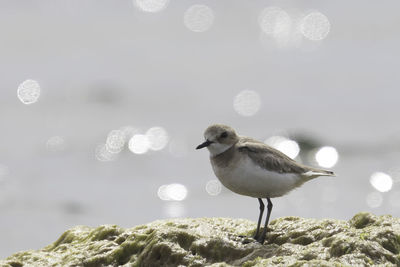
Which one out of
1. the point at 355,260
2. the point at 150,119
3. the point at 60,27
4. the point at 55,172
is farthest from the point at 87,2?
the point at 355,260

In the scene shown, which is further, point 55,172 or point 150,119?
point 150,119

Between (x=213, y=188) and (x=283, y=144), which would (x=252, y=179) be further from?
(x=283, y=144)

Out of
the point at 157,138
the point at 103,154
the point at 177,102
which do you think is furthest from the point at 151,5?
the point at 103,154

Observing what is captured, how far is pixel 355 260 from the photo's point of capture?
5355mm

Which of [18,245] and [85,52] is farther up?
[85,52]

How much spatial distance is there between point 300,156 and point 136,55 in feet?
29.5

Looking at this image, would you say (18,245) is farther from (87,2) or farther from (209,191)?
(87,2)

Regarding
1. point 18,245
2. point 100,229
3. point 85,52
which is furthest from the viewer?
point 85,52

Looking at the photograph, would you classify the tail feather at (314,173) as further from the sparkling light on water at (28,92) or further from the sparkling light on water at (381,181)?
the sparkling light on water at (28,92)

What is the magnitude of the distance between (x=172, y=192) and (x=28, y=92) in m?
7.24

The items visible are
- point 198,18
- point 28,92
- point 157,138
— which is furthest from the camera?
point 198,18

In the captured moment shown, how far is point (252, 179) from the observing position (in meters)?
6.95

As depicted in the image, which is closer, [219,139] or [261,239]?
[261,239]

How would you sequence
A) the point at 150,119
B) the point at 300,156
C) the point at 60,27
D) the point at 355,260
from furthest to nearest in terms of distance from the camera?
the point at 60,27
the point at 150,119
the point at 300,156
the point at 355,260
